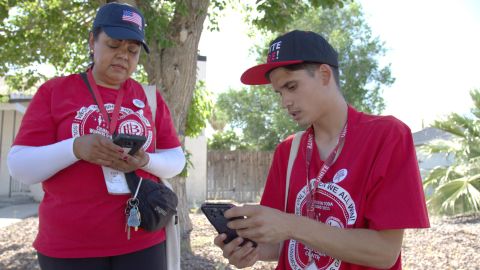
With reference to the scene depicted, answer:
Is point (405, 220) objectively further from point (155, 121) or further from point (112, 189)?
point (155, 121)

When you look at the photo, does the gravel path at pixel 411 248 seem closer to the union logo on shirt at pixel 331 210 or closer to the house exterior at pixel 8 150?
the union logo on shirt at pixel 331 210

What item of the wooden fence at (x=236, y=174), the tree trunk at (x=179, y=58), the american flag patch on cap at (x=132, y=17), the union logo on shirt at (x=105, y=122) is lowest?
the wooden fence at (x=236, y=174)

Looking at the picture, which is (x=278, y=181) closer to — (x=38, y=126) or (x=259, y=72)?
(x=259, y=72)

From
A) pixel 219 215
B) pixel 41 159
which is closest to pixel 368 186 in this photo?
pixel 219 215

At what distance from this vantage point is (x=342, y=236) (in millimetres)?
1566

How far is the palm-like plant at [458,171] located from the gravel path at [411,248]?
0.82 m

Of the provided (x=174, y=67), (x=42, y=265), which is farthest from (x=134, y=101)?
(x=174, y=67)

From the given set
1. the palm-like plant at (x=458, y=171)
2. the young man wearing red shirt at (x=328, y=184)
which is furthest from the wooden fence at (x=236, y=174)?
the young man wearing red shirt at (x=328, y=184)

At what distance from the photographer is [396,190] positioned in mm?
1612

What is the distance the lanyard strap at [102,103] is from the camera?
2.38m

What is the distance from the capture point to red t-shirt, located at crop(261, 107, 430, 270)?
1602mm

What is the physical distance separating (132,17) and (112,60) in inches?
10.2

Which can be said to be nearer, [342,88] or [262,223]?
[262,223]

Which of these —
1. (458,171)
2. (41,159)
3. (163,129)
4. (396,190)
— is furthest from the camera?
(458,171)
